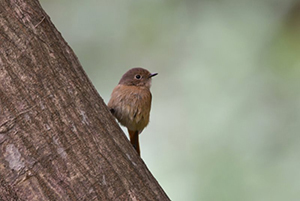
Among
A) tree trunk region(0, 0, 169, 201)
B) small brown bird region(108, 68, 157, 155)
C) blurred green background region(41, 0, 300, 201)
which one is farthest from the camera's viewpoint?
small brown bird region(108, 68, 157, 155)

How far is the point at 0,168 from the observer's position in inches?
64.5

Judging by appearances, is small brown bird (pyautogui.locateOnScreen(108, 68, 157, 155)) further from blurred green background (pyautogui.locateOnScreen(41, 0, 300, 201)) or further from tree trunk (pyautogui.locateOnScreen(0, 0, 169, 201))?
tree trunk (pyautogui.locateOnScreen(0, 0, 169, 201))

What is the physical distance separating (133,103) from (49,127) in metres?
1.89

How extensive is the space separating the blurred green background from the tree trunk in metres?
1.58

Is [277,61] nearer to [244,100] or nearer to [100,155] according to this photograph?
[244,100]

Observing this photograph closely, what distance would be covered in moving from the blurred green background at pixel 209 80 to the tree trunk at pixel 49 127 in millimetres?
1575

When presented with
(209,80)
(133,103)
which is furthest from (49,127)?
(209,80)

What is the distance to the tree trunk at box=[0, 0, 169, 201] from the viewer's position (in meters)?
1.66

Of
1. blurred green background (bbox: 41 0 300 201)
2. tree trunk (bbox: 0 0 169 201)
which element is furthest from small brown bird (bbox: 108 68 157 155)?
tree trunk (bbox: 0 0 169 201)

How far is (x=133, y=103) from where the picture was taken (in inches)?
141

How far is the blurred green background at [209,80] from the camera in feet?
11.2

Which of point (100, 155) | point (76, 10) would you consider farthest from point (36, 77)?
point (76, 10)

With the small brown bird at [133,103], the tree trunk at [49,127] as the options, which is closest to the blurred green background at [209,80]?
the small brown bird at [133,103]

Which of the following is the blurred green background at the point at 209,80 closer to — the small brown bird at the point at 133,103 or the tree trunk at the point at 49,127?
the small brown bird at the point at 133,103
